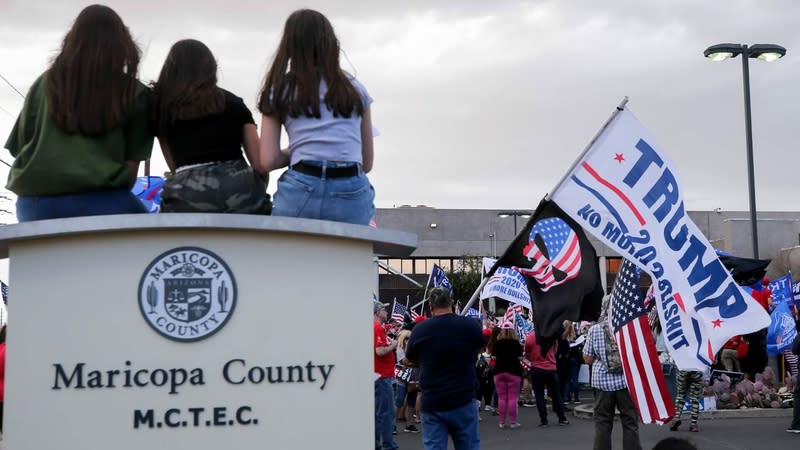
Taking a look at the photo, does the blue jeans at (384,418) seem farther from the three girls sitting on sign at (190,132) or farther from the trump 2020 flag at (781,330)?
the three girls sitting on sign at (190,132)

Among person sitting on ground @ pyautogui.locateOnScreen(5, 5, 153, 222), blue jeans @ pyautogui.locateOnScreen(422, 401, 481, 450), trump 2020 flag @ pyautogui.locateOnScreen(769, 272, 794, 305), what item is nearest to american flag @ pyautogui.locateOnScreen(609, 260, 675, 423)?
blue jeans @ pyautogui.locateOnScreen(422, 401, 481, 450)

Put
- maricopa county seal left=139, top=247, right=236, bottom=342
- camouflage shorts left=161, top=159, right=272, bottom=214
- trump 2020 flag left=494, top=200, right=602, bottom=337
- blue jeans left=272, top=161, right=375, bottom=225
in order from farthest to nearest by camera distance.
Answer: trump 2020 flag left=494, top=200, right=602, bottom=337
blue jeans left=272, top=161, right=375, bottom=225
camouflage shorts left=161, top=159, right=272, bottom=214
maricopa county seal left=139, top=247, right=236, bottom=342

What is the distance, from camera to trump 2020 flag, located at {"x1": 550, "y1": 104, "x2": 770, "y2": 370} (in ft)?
22.6

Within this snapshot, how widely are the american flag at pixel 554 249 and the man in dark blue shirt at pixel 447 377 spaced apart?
87 centimetres

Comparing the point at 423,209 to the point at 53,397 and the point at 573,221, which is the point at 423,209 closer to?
the point at 573,221

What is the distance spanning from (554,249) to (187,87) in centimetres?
486

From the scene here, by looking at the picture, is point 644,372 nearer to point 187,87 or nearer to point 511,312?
point 187,87

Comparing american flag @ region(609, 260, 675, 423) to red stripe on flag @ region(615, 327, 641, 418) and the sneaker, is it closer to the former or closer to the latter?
red stripe on flag @ region(615, 327, 641, 418)

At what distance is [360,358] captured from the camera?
3068mm

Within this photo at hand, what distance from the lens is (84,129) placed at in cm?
312

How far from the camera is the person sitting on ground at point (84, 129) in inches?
123

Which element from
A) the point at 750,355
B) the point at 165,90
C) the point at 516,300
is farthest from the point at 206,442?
the point at 750,355

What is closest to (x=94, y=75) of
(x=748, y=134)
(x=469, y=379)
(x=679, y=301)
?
(x=679, y=301)

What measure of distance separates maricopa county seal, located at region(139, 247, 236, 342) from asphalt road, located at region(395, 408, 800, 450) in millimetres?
12348
